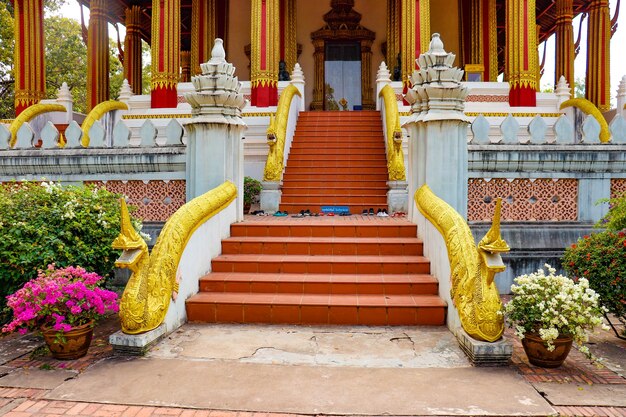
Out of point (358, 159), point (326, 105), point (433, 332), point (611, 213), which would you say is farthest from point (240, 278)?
point (326, 105)

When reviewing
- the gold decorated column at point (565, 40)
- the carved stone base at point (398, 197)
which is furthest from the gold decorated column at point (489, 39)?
the carved stone base at point (398, 197)

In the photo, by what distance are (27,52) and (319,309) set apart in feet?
48.9

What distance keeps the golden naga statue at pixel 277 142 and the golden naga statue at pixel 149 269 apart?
379 cm

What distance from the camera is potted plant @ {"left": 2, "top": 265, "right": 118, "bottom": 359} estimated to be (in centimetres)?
395

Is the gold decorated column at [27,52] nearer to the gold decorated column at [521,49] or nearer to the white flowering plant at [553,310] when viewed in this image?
the gold decorated column at [521,49]

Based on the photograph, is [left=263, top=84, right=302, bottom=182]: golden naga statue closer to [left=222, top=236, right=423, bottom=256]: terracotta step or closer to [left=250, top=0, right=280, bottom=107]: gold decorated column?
[left=222, top=236, right=423, bottom=256]: terracotta step

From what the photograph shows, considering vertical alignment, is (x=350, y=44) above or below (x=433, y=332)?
above

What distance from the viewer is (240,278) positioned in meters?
5.38

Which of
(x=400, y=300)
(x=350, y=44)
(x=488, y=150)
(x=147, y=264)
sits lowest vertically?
(x=400, y=300)

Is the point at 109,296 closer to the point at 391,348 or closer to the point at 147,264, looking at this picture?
the point at 147,264

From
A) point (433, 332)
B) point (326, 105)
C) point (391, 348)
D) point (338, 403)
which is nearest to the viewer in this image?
point (338, 403)

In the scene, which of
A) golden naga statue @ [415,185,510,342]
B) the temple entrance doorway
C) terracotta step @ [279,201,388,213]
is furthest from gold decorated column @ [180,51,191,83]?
golden naga statue @ [415,185,510,342]

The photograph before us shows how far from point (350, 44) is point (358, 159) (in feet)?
32.1

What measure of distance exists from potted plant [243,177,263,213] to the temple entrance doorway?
10061mm
